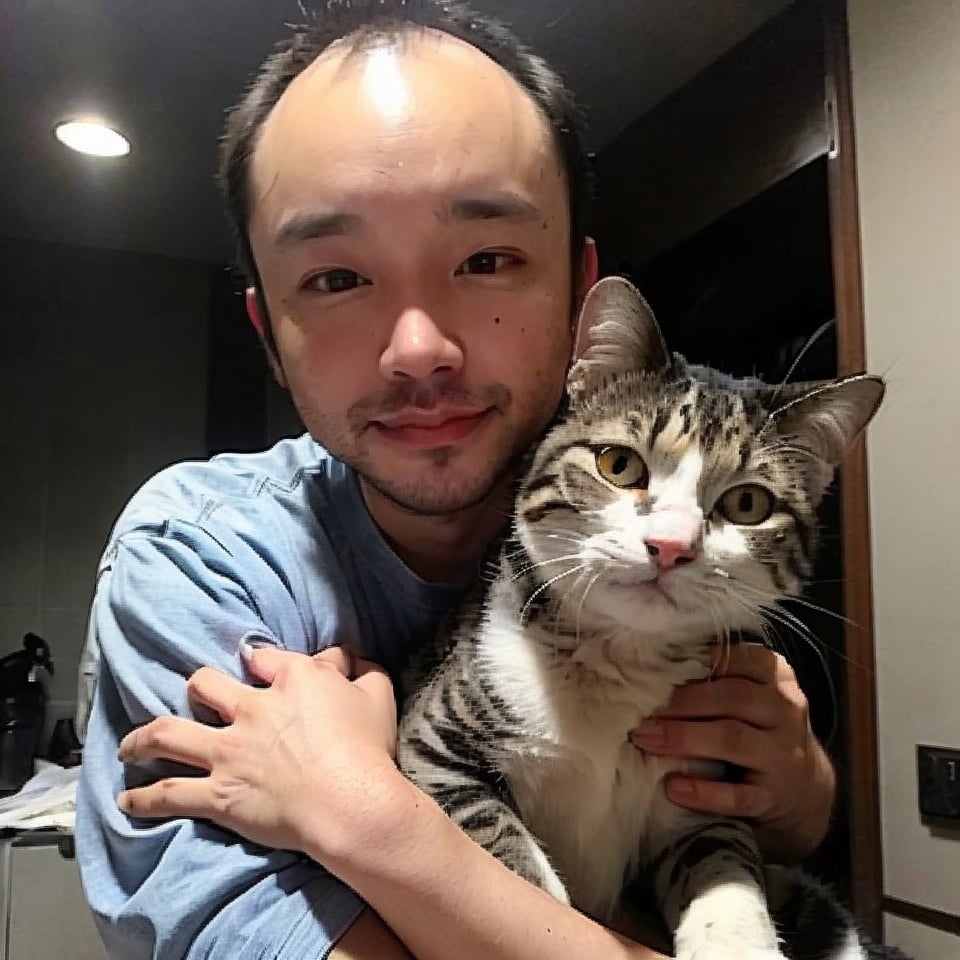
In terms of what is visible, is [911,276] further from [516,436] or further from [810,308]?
[516,436]

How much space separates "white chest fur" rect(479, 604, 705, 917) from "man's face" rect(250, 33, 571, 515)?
21 cm

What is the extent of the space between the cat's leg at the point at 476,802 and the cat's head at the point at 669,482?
6.9 inches

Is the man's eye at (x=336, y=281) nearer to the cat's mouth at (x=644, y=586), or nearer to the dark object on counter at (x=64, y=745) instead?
the cat's mouth at (x=644, y=586)

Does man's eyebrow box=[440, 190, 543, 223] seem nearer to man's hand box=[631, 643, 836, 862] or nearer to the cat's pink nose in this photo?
the cat's pink nose

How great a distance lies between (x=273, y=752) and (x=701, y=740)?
Answer: 0.40 m

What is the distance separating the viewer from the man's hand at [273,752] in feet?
2.56

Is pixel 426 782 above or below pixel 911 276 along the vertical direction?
below

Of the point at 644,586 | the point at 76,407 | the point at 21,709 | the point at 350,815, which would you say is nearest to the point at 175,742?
the point at 350,815

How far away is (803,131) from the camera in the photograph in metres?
1.84

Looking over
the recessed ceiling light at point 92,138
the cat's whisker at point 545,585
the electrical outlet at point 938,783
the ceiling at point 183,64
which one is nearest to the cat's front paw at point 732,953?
the cat's whisker at point 545,585

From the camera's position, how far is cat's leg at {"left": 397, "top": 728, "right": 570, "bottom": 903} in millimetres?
863

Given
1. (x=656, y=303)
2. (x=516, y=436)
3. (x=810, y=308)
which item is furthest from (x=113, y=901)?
(x=656, y=303)

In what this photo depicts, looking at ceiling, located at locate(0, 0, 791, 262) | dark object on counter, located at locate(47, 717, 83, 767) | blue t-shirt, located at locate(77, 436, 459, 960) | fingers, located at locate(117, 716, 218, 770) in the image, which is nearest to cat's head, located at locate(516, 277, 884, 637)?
blue t-shirt, located at locate(77, 436, 459, 960)

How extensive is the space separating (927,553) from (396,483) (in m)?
0.95
